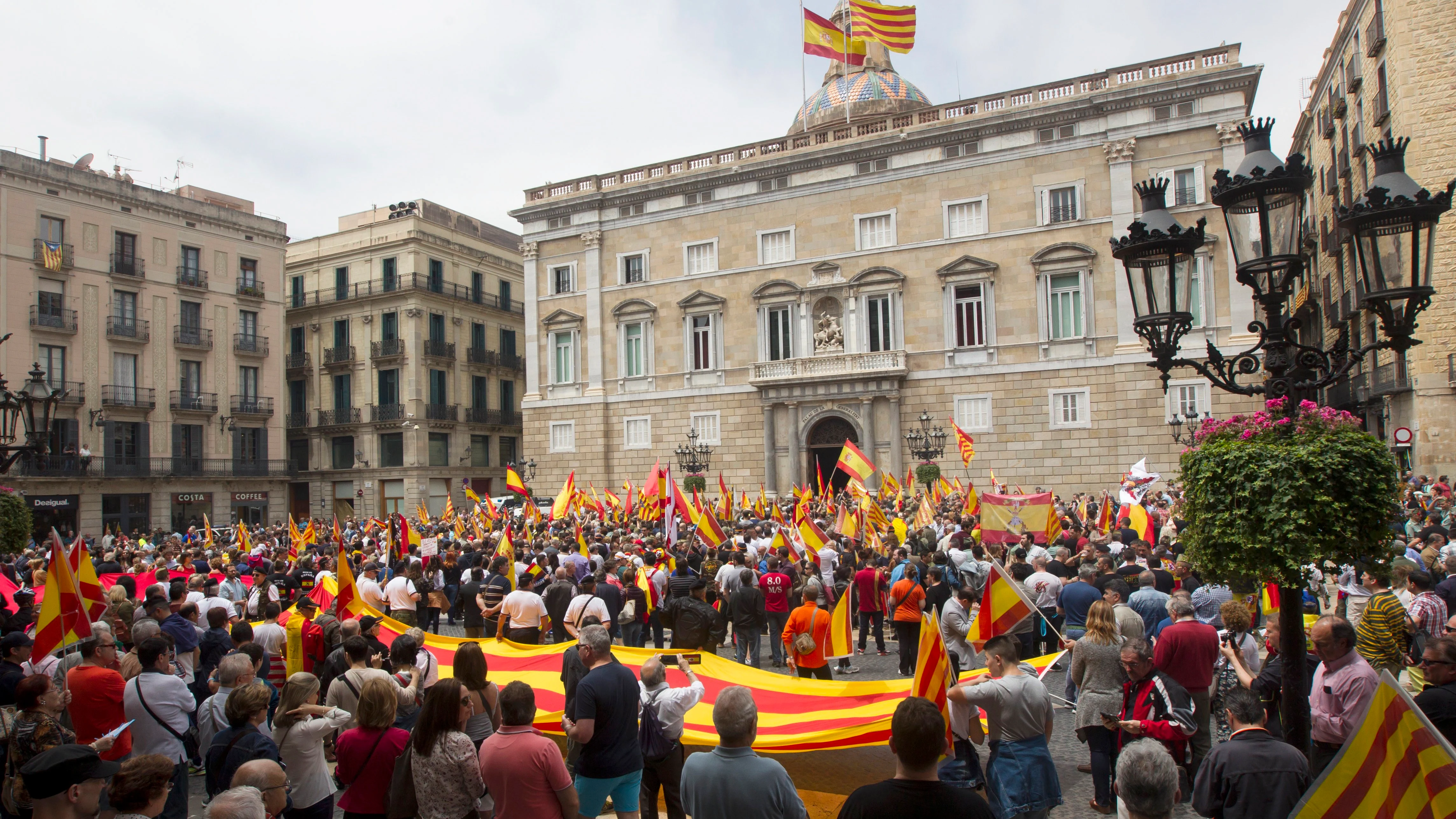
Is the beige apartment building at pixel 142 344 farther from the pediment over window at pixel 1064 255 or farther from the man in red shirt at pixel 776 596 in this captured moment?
the pediment over window at pixel 1064 255

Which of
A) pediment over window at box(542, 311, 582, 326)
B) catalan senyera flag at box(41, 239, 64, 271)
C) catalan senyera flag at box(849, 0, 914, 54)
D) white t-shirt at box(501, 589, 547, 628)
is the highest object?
catalan senyera flag at box(849, 0, 914, 54)

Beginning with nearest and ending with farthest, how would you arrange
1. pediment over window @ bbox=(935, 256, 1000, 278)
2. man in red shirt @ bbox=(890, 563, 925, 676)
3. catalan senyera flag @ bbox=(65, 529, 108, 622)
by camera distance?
catalan senyera flag @ bbox=(65, 529, 108, 622)
man in red shirt @ bbox=(890, 563, 925, 676)
pediment over window @ bbox=(935, 256, 1000, 278)

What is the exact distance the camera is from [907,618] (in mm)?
10531

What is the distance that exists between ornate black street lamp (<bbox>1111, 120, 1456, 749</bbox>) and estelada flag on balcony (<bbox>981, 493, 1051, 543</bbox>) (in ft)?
29.2

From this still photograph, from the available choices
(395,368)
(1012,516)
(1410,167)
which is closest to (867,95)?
(1410,167)

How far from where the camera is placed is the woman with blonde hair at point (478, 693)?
5414 mm

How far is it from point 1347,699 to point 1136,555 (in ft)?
20.5

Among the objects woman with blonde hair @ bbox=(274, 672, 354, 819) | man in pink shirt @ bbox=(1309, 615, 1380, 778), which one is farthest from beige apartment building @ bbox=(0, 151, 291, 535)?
man in pink shirt @ bbox=(1309, 615, 1380, 778)

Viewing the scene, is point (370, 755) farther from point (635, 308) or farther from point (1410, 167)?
point (635, 308)

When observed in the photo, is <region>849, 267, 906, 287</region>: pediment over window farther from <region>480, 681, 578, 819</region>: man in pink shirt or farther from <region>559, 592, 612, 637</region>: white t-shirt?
<region>480, 681, 578, 819</region>: man in pink shirt

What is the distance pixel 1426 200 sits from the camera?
18.6ft

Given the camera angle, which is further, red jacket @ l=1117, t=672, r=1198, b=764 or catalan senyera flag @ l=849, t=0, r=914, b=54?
catalan senyera flag @ l=849, t=0, r=914, b=54

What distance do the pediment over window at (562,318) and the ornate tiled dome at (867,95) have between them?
13772 millimetres

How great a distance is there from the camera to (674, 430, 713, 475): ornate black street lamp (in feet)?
115
